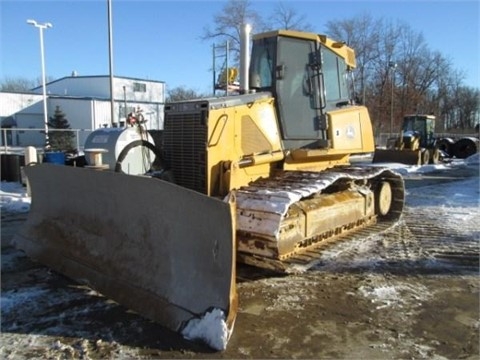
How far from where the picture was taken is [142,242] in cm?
479

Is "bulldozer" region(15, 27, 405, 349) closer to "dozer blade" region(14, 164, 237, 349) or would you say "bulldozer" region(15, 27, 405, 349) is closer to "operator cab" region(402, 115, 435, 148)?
"dozer blade" region(14, 164, 237, 349)

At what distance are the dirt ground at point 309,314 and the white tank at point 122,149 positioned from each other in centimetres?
194

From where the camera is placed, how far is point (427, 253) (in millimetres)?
6699

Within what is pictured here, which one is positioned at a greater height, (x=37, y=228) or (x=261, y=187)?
(x=261, y=187)

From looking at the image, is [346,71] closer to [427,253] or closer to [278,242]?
[427,253]

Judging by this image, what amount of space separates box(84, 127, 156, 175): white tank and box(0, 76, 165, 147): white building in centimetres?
2765

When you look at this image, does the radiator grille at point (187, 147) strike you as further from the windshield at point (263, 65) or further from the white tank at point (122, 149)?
the windshield at point (263, 65)

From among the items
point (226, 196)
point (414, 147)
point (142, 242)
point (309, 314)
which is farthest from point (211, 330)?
point (414, 147)

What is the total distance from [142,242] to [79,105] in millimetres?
43930

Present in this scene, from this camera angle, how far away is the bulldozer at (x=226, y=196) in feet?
13.9

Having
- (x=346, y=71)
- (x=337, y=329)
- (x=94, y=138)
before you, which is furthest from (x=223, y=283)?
(x=94, y=138)

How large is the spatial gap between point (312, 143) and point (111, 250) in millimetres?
3346

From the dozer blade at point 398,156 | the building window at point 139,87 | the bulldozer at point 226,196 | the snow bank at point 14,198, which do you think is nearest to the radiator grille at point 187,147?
the bulldozer at point 226,196

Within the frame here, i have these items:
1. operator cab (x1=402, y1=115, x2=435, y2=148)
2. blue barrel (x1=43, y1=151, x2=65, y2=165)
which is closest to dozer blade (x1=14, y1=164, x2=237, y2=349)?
blue barrel (x1=43, y1=151, x2=65, y2=165)
